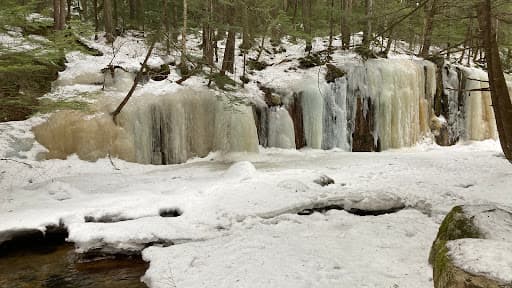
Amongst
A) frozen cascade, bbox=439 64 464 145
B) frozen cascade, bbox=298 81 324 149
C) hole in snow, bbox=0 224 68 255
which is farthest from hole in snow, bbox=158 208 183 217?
frozen cascade, bbox=439 64 464 145

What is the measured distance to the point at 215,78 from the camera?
13188 mm

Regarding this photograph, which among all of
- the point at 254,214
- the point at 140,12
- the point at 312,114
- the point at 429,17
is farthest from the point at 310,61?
the point at 254,214

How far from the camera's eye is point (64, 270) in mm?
5551

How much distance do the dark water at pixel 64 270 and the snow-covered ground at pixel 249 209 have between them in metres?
0.24

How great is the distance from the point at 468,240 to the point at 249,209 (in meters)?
3.89

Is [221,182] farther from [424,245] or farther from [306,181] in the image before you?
[424,245]

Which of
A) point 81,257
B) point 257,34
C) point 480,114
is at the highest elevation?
point 257,34

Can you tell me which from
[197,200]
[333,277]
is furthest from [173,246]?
[333,277]

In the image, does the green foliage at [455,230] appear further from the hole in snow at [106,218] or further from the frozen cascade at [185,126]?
the frozen cascade at [185,126]

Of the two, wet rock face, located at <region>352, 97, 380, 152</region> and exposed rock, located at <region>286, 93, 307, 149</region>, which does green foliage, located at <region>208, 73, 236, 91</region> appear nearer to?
exposed rock, located at <region>286, 93, 307, 149</region>

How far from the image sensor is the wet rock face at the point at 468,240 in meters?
3.17

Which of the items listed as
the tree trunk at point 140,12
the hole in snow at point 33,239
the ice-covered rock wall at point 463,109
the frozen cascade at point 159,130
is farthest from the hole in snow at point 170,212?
the ice-covered rock wall at point 463,109

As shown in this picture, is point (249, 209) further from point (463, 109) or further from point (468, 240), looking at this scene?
point (463, 109)

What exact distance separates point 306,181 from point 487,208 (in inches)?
169
